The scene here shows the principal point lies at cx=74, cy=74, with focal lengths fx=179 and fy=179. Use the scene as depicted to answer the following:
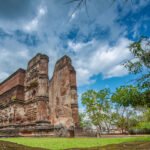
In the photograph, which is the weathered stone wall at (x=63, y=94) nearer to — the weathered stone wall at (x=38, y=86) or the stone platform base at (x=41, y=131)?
the weathered stone wall at (x=38, y=86)

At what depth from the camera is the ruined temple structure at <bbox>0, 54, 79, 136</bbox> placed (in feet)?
63.6

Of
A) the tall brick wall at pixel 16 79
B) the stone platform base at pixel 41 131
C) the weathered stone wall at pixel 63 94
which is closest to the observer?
the stone platform base at pixel 41 131

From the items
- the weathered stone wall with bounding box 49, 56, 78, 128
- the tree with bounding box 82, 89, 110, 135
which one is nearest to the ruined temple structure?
the weathered stone wall with bounding box 49, 56, 78, 128

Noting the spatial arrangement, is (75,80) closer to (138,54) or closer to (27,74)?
(27,74)

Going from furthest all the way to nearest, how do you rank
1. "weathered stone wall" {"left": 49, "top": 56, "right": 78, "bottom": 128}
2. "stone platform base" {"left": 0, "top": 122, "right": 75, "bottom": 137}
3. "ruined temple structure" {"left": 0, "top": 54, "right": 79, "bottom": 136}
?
"weathered stone wall" {"left": 49, "top": 56, "right": 78, "bottom": 128}, "ruined temple structure" {"left": 0, "top": 54, "right": 79, "bottom": 136}, "stone platform base" {"left": 0, "top": 122, "right": 75, "bottom": 137}

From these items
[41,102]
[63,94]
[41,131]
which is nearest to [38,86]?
[41,102]

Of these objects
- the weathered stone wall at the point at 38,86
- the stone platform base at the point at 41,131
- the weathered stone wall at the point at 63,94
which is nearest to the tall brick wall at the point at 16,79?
the weathered stone wall at the point at 38,86

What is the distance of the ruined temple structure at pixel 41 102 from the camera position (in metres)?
19.4

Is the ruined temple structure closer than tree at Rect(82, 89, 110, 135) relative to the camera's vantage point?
Yes

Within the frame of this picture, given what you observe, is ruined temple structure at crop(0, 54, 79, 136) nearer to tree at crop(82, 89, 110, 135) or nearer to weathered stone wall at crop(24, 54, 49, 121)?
weathered stone wall at crop(24, 54, 49, 121)

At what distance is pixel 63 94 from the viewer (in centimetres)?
2088

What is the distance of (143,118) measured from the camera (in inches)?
1490

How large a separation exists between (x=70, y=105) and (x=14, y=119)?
8.22 metres

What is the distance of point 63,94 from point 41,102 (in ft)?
9.04
